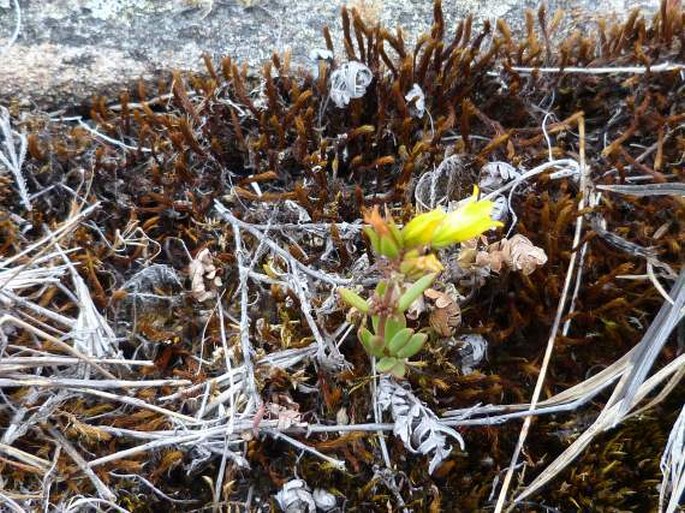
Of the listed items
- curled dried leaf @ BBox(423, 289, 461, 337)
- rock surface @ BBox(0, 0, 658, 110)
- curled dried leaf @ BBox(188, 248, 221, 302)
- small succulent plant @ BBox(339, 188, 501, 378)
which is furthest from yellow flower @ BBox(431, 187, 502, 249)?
rock surface @ BBox(0, 0, 658, 110)

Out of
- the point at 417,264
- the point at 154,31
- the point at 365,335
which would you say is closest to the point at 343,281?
the point at 365,335

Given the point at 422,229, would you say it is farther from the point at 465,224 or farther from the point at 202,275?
the point at 202,275

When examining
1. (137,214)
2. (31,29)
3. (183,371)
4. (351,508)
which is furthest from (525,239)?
(31,29)

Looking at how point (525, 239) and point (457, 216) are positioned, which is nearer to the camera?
point (457, 216)

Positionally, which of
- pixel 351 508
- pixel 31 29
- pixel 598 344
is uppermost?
pixel 31 29

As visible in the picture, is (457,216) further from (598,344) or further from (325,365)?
(598,344)

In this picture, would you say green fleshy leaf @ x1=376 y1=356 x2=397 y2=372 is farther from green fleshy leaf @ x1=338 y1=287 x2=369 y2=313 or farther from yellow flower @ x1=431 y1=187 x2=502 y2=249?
yellow flower @ x1=431 y1=187 x2=502 y2=249
